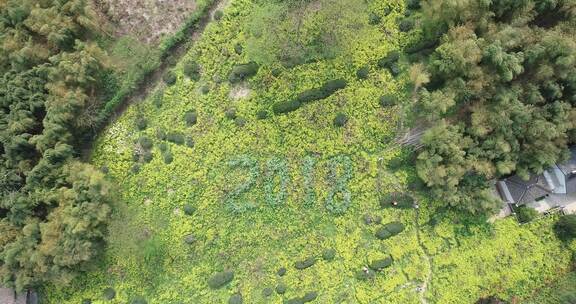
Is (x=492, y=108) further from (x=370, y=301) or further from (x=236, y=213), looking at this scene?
(x=236, y=213)

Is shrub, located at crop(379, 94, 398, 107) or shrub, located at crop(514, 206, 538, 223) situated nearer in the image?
shrub, located at crop(514, 206, 538, 223)

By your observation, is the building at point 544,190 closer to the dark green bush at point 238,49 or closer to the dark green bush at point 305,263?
the dark green bush at point 305,263

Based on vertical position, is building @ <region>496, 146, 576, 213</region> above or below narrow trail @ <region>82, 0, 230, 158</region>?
below

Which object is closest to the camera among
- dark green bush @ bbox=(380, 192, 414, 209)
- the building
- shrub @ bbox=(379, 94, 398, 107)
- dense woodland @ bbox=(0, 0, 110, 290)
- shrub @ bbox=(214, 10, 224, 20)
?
dense woodland @ bbox=(0, 0, 110, 290)

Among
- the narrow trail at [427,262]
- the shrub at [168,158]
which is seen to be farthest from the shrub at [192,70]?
the narrow trail at [427,262]

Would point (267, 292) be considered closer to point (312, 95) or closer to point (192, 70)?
point (312, 95)

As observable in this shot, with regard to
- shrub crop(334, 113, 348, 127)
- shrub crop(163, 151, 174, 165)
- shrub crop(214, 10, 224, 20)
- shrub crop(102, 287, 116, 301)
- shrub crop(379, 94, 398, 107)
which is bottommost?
shrub crop(102, 287, 116, 301)

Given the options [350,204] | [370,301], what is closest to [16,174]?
[350,204]

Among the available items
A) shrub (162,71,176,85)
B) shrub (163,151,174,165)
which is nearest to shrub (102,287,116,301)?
shrub (163,151,174,165)

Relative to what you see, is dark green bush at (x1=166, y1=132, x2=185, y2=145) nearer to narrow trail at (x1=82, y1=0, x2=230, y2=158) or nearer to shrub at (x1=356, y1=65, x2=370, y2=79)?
narrow trail at (x1=82, y1=0, x2=230, y2=158)
